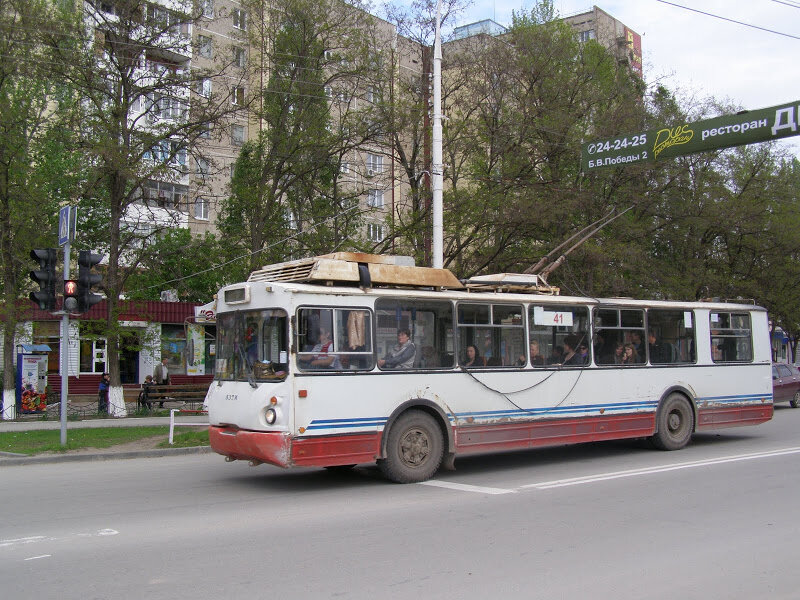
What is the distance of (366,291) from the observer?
1000cm

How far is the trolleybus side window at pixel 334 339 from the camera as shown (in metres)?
9.38

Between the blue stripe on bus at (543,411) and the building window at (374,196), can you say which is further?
the building window at (374,196)

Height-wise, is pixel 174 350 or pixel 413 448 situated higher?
pixel 174 350

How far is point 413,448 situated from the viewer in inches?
402

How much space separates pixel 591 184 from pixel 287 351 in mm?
20162

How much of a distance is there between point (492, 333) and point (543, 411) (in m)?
1.61

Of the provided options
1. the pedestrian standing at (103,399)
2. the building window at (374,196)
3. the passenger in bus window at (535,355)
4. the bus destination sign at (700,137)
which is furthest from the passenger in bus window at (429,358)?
the pedestrian standing at (103,399)

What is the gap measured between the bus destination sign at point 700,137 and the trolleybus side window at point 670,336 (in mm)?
3016

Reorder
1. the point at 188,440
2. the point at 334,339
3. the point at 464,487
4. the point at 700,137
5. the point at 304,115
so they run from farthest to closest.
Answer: the point at 304,115 → the point at 188,440 → the point at 700,137 → the point at 464,487 → the point at 334,339

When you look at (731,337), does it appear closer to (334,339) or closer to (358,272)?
(358,272)

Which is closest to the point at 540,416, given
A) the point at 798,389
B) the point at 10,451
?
the point at 10,451

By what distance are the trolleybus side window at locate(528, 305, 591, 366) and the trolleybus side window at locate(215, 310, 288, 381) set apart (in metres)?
4.38

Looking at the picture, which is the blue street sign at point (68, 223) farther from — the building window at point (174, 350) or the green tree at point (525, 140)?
the building window at point (174, 350)

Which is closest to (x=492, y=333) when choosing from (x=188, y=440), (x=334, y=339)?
(x=334, y=339)
